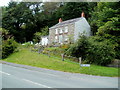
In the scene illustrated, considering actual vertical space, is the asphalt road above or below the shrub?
below

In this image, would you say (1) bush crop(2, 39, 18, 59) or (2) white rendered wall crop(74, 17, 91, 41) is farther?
(2) white rendered wall crop(74, 17, 91, 41)

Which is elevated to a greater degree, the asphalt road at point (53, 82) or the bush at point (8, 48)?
the bush at point (8, 48)

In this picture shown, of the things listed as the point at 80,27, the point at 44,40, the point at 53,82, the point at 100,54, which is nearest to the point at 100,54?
the point at 100,54

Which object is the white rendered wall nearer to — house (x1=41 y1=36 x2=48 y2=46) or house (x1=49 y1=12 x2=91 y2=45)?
house (x1=49 y1=12 x2=91 y2=45)

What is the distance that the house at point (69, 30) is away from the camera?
33.9 m

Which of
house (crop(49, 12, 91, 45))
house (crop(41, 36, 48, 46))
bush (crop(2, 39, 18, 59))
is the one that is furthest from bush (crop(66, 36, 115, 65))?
house (crop(41, 36, 48, 46))

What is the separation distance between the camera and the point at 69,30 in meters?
34.8

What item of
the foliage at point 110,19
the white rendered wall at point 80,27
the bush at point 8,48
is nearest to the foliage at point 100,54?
the foliage at point 110,19

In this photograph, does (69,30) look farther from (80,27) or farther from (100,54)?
(100,54)

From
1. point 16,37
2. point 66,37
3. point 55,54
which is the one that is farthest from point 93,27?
point 16,37

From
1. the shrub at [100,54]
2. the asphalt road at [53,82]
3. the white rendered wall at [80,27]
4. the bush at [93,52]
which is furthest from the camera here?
the white rendered wall at [80,27]

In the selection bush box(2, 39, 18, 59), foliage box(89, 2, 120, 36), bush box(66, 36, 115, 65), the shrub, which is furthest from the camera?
bush box(2, 39, 18, 59)

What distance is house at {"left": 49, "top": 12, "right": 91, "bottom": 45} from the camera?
111 ft

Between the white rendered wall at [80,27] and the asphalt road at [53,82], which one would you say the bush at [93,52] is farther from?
the white rendered wall at [80,27]
